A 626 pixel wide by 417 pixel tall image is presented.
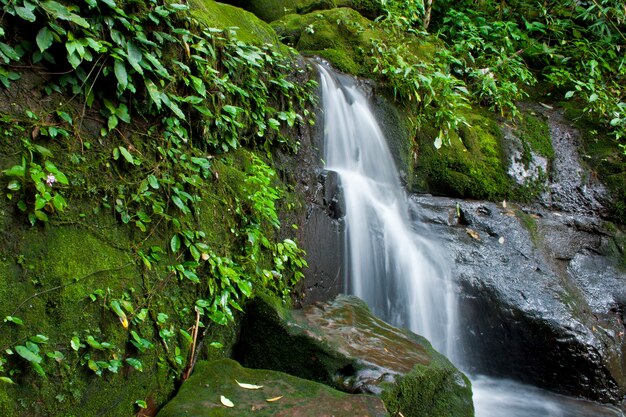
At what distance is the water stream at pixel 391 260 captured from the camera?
471 cm

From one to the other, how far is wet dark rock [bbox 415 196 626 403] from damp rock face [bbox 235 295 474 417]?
1.79 meters

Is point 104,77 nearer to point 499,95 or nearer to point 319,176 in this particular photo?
point 319,176

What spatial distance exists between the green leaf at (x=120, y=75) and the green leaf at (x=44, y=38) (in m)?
0.34

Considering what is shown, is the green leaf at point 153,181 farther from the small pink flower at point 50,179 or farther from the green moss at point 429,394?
the green moss at point 429,394

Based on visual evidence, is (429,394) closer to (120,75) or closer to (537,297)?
(537,297)

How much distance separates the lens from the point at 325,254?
4.77m

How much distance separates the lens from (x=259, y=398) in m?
2.72

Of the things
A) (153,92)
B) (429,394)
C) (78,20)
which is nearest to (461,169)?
(429,394)

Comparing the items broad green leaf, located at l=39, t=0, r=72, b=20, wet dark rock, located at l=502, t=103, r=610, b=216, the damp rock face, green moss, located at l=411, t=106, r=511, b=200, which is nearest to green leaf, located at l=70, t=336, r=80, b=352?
the damp rock face

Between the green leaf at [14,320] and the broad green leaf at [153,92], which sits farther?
the broad green leaf at [153,92]

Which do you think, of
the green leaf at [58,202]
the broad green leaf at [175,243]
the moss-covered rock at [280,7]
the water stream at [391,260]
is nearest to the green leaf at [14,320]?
the green leaf at [58,202]

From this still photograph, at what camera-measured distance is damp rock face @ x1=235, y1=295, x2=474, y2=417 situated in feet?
10.2

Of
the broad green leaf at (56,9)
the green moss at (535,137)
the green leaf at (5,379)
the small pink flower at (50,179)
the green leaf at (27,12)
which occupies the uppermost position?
the green moss at (535,137)

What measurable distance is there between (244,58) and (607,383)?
454 cm
